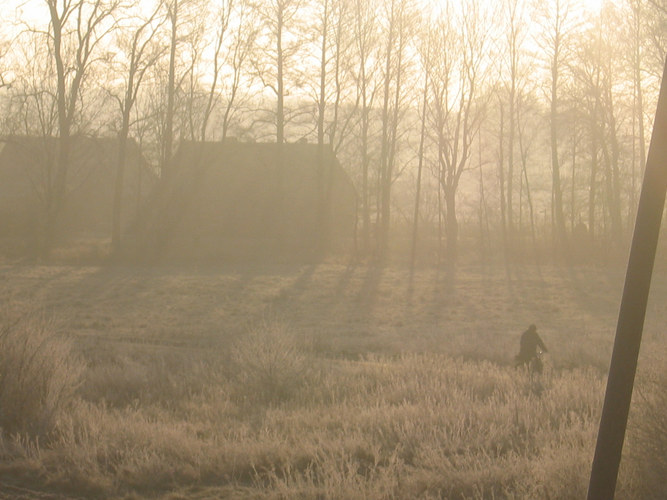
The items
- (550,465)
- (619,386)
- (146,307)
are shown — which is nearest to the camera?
(619,386)

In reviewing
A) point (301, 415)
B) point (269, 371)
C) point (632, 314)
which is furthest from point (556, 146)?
point (632, 314)

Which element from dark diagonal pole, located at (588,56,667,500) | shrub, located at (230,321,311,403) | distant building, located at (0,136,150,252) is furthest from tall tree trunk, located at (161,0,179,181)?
dark diagonal pole, located at (588,56,667,500)

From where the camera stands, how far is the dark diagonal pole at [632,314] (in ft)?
12.7

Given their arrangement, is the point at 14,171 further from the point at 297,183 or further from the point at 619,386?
the point at 619,386

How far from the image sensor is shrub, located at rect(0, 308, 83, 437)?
7238mm

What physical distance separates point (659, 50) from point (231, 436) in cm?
3116

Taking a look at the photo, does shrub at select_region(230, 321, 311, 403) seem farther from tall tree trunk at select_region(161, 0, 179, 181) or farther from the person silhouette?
tall tree trunk at select_region(161, 0, 179, 181)

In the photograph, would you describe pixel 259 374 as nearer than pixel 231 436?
No

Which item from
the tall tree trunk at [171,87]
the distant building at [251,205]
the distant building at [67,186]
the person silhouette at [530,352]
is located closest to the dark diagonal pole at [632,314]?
the person silhouette at [530,352]

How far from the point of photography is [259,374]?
10.3 meters

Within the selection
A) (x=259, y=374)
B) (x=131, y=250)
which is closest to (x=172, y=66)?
(x=131, y=250)

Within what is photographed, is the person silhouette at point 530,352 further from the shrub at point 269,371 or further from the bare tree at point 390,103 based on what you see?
the bare tree at point 390,103

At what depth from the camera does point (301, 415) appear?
827 cm

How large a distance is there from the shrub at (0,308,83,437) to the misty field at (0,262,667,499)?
0.01m
